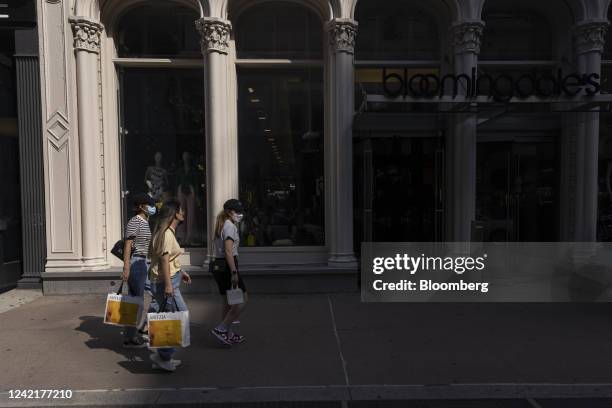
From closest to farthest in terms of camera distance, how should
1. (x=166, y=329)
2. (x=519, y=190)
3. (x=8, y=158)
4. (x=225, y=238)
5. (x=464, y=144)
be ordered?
1. (x=166, y=329)
2. (x=225, y=238)
3. (x=464, y=144)
4. (x=8, y=158)
5. (x=519, y=190)

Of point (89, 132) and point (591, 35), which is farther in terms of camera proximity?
point (591, 35)

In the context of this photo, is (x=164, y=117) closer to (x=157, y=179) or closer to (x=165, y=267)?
(x=157, y=179)

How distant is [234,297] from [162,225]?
1176 millimetres

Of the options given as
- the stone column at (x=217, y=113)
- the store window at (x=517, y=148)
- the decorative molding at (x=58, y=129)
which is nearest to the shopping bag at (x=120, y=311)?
the stone column at (x=217, y=113)

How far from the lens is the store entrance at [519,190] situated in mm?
9133

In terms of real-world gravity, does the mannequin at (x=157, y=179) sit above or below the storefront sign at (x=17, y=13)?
below

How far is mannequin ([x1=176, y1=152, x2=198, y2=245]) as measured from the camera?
27.7 ft

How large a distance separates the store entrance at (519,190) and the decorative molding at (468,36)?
200cm

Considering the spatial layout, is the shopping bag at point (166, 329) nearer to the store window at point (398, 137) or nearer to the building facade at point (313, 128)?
the building facade at point (313, 128)

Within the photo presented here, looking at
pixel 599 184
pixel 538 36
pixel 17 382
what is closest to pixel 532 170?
pixel 599 184

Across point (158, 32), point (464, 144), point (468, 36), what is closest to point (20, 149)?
point (158, 32)

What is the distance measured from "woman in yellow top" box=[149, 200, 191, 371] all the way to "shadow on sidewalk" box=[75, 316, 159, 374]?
0.83ft

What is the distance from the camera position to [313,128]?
8.48m

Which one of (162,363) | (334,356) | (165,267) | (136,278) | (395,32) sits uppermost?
(395,32)
